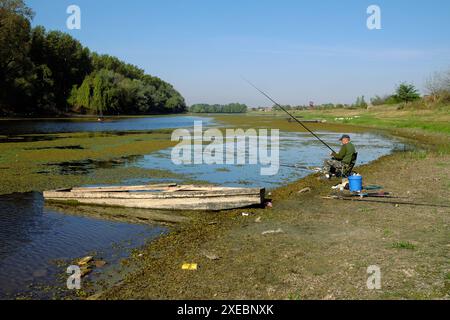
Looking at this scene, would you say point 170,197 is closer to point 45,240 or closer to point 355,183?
point 45,240

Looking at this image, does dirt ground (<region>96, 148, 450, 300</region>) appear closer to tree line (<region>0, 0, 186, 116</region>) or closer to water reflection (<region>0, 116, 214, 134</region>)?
water reflection (<region>0, 116, 214, 134</region>)

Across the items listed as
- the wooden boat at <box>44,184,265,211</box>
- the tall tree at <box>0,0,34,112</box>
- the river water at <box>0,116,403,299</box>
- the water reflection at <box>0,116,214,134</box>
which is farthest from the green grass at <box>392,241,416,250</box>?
the tall tree at <box>0,0,34,112</box>

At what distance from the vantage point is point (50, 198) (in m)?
14.1

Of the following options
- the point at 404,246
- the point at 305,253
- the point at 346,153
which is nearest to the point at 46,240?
the point at 305,253

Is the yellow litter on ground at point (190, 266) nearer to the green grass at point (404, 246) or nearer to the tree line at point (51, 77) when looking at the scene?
the green grass at point (404, 246)

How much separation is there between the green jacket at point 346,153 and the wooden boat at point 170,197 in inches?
193

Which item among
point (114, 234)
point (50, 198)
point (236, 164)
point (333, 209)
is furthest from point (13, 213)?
point (236, 164)

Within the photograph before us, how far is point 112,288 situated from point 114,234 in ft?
12.4

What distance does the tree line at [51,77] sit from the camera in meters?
73.2

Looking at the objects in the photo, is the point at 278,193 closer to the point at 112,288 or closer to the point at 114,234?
the point at 114,234

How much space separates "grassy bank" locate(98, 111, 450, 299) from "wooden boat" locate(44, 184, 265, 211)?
16.6 inches

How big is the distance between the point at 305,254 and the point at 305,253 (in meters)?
0.06

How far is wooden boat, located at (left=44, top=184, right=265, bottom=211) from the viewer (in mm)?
12484

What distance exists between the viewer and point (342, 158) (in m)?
16.0
